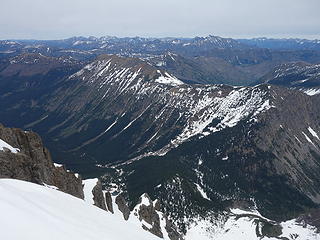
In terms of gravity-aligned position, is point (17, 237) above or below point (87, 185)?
above

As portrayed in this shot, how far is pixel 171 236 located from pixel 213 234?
53.3m

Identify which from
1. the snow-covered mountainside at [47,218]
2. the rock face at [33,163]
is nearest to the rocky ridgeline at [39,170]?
the rock face at [33,163]

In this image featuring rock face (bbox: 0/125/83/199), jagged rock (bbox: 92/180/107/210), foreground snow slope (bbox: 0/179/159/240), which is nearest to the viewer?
foreground snow slope (bbox: 0/179/159/240)

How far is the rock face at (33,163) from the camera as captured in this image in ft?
252

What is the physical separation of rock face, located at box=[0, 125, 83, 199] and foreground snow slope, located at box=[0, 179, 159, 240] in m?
38.1

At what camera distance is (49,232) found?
2662 centimetres

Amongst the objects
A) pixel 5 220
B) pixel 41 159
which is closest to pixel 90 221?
pixel 5 220

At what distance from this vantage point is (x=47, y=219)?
29453 mm

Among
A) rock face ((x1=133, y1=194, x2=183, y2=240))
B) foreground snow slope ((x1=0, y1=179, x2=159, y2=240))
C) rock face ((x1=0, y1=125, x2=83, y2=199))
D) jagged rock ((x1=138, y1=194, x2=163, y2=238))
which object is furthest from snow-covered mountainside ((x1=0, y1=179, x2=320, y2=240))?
jagged rock ((x1=138, y1=194, x2=163, y2=238))

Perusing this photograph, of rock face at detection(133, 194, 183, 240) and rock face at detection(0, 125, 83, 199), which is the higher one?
rock face at detection(0, 125, 83, 199)

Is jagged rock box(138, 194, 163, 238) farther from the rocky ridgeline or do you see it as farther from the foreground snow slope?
the foreground snow slope

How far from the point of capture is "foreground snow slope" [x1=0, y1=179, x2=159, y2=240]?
84.5 ft

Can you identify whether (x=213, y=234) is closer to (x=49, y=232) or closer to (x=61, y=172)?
(x=61, y=172)

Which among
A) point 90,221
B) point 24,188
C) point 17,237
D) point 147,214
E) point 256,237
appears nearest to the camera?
point 17,237
